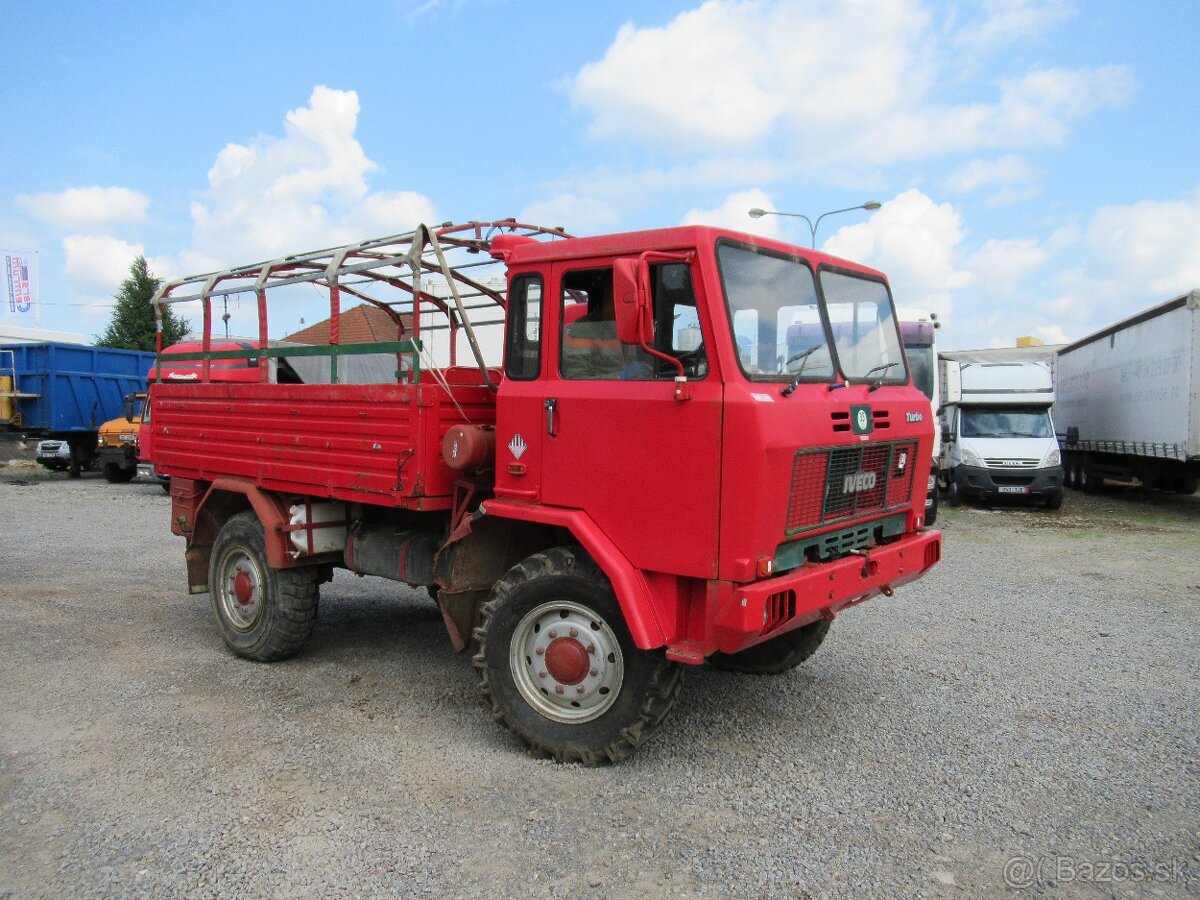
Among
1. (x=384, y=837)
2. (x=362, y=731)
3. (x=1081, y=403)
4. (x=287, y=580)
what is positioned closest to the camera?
(x=384, y=837)

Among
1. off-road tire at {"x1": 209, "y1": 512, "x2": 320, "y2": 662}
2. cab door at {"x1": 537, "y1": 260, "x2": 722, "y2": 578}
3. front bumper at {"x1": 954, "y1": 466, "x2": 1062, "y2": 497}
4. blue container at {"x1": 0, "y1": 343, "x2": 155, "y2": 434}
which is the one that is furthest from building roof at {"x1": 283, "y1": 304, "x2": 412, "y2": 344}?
blue container at {"x1": 0, "y1": 343, "x2": 155, "y2": 434}

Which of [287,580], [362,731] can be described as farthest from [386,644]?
[362,731]

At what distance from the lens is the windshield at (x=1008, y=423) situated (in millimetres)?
15977

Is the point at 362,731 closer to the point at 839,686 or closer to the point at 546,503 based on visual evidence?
the point at 546,503

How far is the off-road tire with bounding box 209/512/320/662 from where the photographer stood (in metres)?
5.96

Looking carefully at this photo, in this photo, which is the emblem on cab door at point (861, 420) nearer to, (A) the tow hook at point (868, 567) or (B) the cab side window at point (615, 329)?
(A) the tow hook at point (868, 567)

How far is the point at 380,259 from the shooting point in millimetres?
5281

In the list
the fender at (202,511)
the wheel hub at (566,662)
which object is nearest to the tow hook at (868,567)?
the wheel hub at (566,662)

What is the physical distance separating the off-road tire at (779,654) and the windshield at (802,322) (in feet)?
5.42

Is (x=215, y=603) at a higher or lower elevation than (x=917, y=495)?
lower

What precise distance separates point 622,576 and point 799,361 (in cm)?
137

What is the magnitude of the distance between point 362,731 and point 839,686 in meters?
2.90

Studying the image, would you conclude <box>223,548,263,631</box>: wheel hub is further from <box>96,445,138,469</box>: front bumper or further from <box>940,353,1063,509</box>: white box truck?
<box>96,445,138,469</box>: front bumper

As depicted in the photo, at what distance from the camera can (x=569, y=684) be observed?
438cm
